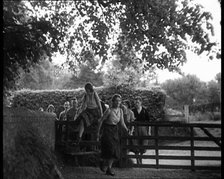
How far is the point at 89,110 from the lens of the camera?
518 centimetres

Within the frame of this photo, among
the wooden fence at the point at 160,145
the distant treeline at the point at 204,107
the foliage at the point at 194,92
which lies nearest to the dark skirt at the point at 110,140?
the wooden fence at the point at 160,145

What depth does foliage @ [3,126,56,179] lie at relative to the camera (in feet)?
11.4

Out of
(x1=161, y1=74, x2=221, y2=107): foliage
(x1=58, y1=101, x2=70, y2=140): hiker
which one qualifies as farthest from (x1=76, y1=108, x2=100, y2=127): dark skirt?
(x1=161, y1=74, x2=221, y2=107): foliage

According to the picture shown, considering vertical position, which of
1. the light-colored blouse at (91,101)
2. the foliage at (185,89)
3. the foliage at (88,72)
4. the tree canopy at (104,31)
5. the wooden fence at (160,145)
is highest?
the tree canopy at (104,31)

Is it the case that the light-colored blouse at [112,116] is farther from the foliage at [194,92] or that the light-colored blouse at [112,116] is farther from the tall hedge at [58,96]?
the foliage at [194,92]

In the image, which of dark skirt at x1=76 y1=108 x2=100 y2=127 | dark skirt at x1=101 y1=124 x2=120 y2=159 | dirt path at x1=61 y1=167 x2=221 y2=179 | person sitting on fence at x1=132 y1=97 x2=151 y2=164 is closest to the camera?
dirt path at x1=61 y1=167 x2=221 y2=179

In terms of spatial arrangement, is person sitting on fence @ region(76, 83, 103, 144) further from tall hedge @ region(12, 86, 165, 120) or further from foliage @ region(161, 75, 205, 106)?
foliage @ region(161, 75, 205, 106)

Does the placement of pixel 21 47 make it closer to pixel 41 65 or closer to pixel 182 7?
pixel 41 65

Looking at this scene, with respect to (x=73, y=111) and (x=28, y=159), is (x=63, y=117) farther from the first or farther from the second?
(x=28, y=159)

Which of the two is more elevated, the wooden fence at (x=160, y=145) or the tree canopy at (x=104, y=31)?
the tree canopy at (x=104, y=31)

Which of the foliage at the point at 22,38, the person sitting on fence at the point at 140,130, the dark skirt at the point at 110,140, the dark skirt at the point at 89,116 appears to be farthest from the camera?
the person sitting on fence at the point at 140,130

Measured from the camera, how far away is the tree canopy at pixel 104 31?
4285 millimetres

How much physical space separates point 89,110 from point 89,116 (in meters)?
0.12

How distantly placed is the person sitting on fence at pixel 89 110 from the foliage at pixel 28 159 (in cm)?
112
